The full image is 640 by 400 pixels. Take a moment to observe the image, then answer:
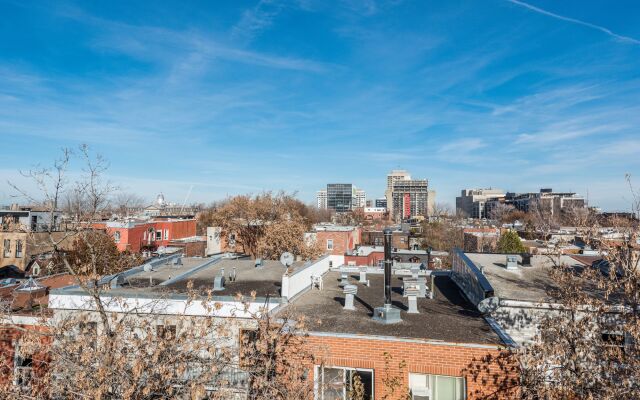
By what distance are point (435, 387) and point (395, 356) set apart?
3.65 ft

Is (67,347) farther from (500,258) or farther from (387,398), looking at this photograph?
(500,258)

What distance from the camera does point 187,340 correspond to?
758cm

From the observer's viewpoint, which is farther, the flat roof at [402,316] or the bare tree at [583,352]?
the flat roof at [402,316]

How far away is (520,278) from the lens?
503 inches

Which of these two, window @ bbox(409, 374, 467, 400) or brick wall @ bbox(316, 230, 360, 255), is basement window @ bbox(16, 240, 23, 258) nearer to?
brick wall @ bbox(316, 230, 360, 255)

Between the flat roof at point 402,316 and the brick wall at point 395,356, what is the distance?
0.24m

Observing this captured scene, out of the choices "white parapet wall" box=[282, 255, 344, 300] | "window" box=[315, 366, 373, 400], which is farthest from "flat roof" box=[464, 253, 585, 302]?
"white parapet wall" box=[282, 255, 344, 300]

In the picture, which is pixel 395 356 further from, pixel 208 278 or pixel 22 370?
pixel 22 370

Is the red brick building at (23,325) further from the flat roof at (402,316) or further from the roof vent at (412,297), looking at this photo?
the roof vent at (412,297)

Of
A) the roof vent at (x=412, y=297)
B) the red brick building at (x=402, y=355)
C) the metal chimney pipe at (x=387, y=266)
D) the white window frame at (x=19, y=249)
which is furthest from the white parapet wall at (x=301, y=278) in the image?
the white window frame at (x=19, y=249)

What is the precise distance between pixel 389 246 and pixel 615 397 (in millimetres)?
6771

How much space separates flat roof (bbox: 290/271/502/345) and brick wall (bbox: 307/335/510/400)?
24 centimetres

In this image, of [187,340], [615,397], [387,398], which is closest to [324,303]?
[387,398]

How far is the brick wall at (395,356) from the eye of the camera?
8.81 metres
